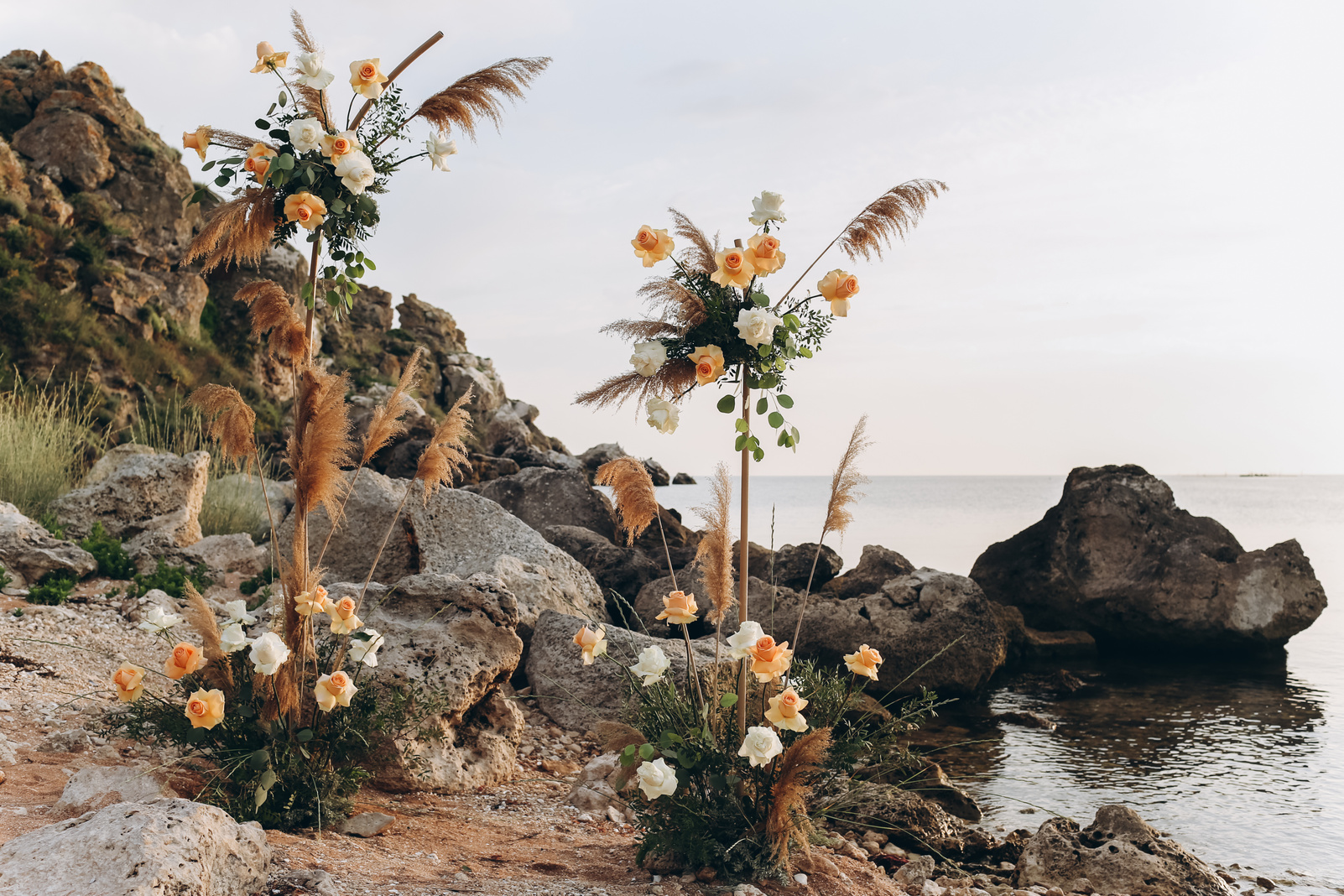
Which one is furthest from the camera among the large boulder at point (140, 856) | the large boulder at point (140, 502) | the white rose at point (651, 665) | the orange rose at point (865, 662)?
the large boulder at point (140, 502)

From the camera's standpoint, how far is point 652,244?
4.12m

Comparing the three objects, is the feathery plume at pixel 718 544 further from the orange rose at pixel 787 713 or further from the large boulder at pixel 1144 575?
the large boulder at pixel 1144 575

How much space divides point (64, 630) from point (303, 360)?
379 cm

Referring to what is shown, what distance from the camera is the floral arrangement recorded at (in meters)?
4.25

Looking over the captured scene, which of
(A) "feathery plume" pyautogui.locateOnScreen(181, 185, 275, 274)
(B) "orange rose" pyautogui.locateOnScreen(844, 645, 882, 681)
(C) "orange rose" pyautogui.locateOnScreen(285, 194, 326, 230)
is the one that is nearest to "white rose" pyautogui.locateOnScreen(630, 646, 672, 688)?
(B) "orange rose" pyautogui.locateOnScreen(844, 645, 882, 681)

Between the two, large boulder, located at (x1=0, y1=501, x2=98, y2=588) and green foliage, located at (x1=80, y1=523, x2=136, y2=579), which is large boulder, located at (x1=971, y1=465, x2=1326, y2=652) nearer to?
green foliage, located at (x1=80, y1=523, x2=136, y2=579)

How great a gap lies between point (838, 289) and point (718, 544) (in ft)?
4.31

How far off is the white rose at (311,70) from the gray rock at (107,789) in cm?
350

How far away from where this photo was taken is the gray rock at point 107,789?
A: 13.3 ft

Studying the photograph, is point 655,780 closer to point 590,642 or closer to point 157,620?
point 590,642

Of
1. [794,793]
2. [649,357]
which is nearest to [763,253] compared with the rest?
[649,357]

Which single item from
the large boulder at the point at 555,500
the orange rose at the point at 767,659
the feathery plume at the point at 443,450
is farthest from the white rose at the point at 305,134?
the large boulder at the point at 555,500

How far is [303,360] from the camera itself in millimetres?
4641

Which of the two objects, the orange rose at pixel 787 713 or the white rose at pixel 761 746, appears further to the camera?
the orange rose at pixel 787 713
